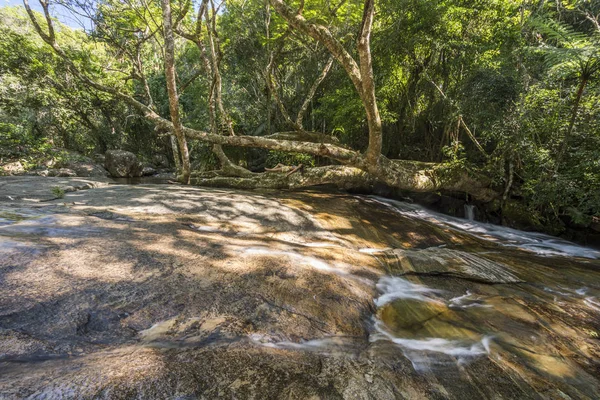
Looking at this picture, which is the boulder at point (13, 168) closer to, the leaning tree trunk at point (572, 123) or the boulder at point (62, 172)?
the boulder at point (62, 172)

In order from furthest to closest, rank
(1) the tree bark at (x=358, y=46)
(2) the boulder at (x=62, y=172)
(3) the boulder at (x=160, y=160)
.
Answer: (3) the boulder at (x=160, y=160)
(2) the boulder at (x=62, y=172)
(1) the tree bark at (x=358, y=46)

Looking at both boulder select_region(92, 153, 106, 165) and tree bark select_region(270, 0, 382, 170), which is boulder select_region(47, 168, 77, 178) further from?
tree bark select_region(270, 0, 382, 170)

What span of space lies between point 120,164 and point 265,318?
17782 mm

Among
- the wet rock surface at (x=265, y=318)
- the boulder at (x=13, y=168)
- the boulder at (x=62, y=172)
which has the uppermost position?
the wet rock surface at (x=265, y=318)

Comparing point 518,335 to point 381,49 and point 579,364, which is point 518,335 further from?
point 381,49

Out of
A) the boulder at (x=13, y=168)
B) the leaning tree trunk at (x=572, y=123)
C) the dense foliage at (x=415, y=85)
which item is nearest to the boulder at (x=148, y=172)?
the dense foliage at (x=415, y=85)

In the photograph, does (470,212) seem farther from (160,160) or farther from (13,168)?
(160,160)

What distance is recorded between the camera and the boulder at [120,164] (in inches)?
617

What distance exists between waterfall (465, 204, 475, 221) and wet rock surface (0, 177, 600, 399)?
4.68 meters

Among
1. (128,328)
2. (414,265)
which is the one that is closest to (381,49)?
(414,265)

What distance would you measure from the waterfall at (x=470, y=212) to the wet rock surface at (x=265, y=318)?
4677 mm

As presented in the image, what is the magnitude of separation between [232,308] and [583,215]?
8347 millimetres

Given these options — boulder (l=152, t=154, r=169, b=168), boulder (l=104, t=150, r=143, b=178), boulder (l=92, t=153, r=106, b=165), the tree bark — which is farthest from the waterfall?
boulder (l=92, t=153, r=106, b=165)

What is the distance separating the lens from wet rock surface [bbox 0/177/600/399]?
5.06 feet
